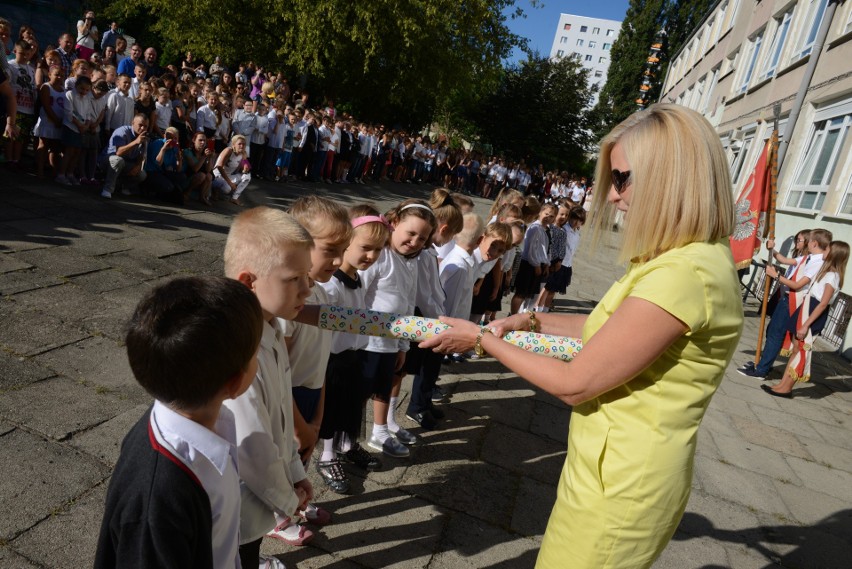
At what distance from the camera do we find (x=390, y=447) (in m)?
3.75

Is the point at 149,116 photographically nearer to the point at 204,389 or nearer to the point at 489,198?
the point at 204,389

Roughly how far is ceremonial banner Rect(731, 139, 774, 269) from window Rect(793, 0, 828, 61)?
32.6 ft

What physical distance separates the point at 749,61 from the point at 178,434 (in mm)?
24528

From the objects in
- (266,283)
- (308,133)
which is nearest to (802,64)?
(308,133)

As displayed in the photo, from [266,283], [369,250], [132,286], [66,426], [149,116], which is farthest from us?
[149,116]

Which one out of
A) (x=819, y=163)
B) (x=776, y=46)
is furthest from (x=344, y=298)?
(x=776, y=46)

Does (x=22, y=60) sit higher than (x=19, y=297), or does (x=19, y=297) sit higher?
(x=22, y=60)

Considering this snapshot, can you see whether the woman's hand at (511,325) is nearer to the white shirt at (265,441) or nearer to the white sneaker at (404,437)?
the white shirt at (265,441)

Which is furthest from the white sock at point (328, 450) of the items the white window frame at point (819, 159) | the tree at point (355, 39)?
the tree at point (355, 39)

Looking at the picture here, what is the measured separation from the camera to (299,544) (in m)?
2.75

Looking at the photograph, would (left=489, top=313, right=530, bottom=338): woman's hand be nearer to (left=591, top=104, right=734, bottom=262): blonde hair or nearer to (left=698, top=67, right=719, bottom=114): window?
(left=591, top=104, right=734, bottom=262): blonde hair

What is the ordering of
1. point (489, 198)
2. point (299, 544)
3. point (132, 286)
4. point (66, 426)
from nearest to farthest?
1. point (299, 544)
2. point (66, 426)
3. point (132, 286)
4. point (489, 198)

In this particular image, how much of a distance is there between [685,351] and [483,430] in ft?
10.3

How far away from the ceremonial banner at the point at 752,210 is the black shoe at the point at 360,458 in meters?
5.87
